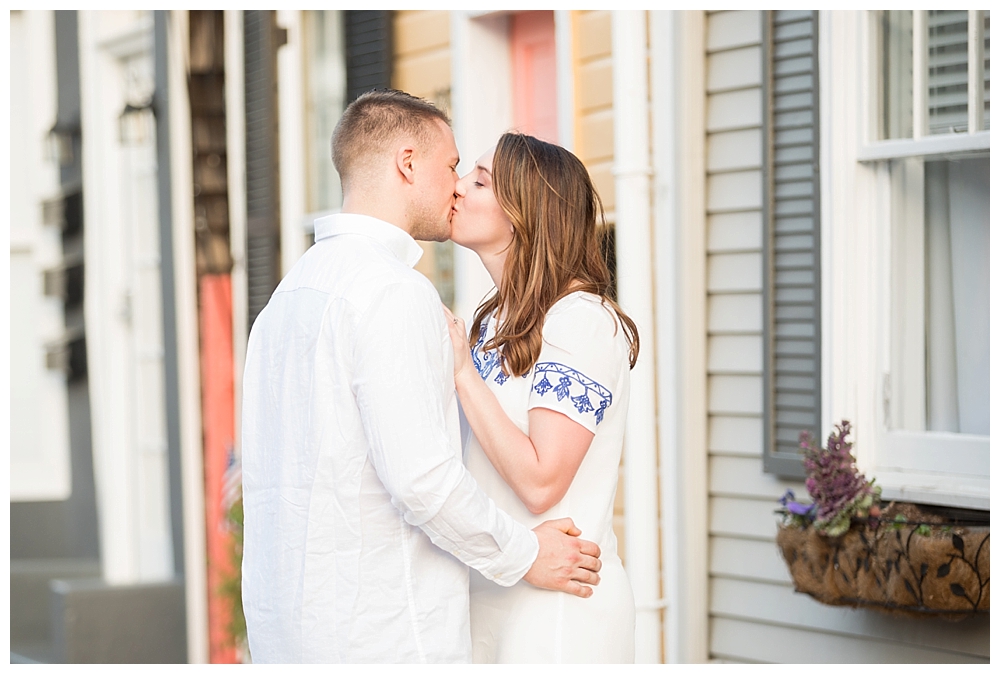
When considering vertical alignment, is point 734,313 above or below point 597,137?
below

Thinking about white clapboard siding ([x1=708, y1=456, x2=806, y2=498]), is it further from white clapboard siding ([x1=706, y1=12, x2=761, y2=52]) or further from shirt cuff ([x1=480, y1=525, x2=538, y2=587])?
shirt cuff ([x1=480, y1=525, x2=538, y2=587])

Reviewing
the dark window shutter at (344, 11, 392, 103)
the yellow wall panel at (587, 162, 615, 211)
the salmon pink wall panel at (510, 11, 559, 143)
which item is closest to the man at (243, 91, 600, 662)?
the yellow wall panel at (587, 162, 615, 211)

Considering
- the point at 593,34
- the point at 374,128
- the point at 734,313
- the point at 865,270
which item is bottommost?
the point at 734,313

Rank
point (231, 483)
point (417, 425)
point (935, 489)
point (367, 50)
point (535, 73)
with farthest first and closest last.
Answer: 1. point (231, 483)
2. point (367, 50)
3. point (535, 73)
4. point (935, 489)
5. point (417, 425)

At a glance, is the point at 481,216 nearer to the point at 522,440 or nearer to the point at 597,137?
the point at 522,440

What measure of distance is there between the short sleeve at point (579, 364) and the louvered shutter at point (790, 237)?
5.07ft

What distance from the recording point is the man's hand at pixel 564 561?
2143 millimetres

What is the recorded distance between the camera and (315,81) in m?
5.89

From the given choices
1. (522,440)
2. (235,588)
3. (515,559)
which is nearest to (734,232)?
(522,440)

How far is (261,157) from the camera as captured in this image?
621 centimetres

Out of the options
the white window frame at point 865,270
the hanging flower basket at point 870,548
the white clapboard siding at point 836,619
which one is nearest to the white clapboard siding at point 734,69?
the white window frame at point 865,270

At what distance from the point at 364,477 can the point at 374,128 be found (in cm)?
64

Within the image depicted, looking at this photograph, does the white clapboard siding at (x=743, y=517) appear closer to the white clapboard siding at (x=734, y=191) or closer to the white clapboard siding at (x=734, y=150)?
the white clapboard siding at (x=734, y=191)

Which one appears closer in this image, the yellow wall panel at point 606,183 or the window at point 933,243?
the window at point 933,243
